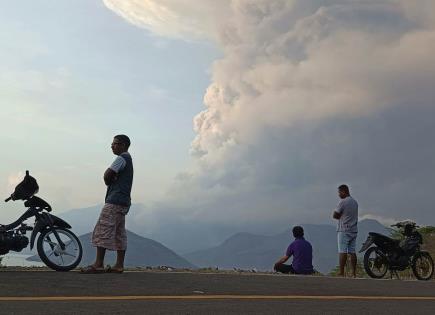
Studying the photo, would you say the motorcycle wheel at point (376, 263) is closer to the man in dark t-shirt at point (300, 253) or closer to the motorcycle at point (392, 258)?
the motorcycle at point (392, 258)

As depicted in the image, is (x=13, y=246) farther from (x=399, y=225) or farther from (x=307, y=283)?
(x=399, y=225)

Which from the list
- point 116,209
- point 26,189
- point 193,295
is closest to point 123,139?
point 116,209

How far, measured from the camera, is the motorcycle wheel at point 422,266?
42.4 ft

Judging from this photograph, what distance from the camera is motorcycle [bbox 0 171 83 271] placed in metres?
8.60

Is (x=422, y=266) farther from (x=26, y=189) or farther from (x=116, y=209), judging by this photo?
(x=26, y=189)

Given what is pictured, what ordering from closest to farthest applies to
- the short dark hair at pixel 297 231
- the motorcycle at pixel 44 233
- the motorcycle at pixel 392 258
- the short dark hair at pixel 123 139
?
the motorcycle at pixel 44 233 → the short dark hair at pixel 123 139 → the short dark hair at pixel 297 231 → the motorcycle at pixel 392 258

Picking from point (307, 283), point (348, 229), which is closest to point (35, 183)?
point (307, 283)

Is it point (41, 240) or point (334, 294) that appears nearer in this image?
point (334, 294)

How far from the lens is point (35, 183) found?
8.84 meters

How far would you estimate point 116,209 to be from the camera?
898 cm

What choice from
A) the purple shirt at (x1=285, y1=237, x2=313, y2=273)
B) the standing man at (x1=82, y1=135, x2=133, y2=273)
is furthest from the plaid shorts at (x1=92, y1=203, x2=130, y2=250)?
the purple shirt at (x1=285, y1=237, x2=313, y2=273)

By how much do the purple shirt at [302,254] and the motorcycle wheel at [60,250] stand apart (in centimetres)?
514

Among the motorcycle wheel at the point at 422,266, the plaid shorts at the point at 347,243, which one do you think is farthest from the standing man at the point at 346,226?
the motorcycle wheel at the point at 422,266

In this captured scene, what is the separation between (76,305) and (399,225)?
9.26 m
